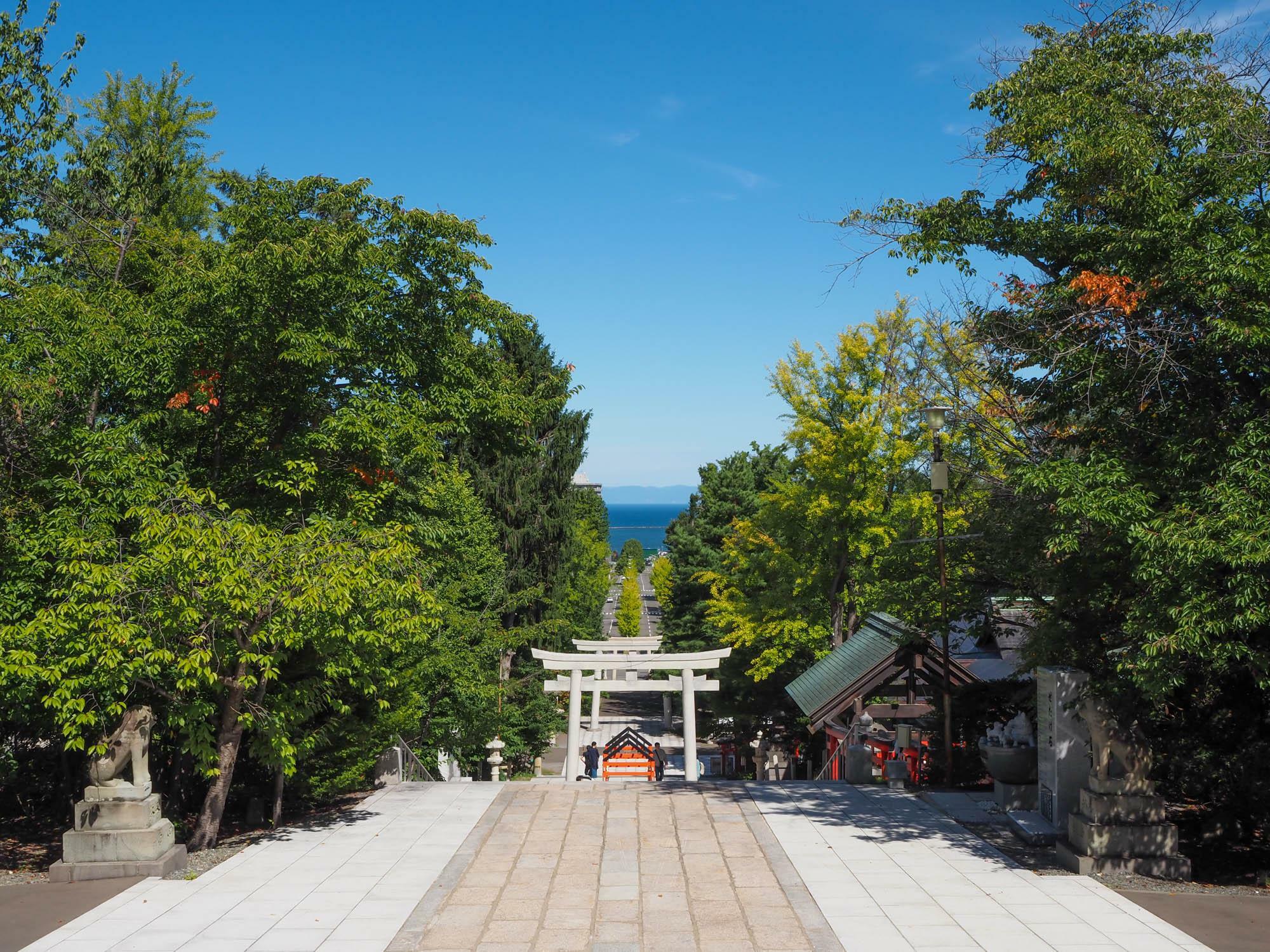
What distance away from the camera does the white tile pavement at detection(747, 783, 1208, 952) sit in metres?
7.86

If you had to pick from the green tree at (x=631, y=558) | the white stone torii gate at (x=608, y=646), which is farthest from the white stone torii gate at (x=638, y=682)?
the green tree at (x=631, y=558)

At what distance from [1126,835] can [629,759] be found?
18.1 meters

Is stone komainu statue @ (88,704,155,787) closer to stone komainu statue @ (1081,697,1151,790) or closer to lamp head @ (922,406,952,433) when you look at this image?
stone komainu statue @ (1081,697,1151,790)

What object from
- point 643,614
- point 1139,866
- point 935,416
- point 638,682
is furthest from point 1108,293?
point 643,614

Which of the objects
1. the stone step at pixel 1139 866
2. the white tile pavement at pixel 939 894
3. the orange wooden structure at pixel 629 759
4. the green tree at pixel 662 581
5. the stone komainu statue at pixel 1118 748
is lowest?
the orange wooden structure at pixel 629 759

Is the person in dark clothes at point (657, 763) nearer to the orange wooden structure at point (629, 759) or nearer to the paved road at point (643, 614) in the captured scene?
the orange wooden structure at point (629, 759)

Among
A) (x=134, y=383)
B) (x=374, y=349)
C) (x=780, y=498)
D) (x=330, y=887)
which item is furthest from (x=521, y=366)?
(x=330, y=887)

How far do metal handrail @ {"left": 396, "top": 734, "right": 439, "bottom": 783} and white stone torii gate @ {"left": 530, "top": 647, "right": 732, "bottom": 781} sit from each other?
300 cm

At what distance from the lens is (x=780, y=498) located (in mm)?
24531

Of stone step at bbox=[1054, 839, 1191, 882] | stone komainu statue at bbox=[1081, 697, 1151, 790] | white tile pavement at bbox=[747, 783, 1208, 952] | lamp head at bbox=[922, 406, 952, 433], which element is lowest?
white tile pavement at bbox=[747, 783, 1208, 952]

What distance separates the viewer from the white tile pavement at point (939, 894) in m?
7.86

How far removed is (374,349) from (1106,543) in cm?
896

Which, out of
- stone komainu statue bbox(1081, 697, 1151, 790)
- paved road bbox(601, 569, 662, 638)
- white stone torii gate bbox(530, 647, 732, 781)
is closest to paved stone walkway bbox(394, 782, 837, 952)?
stone komainu statue bbox(1081, 697, 1151, 790)

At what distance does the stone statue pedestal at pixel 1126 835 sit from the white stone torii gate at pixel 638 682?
11.5 metres
